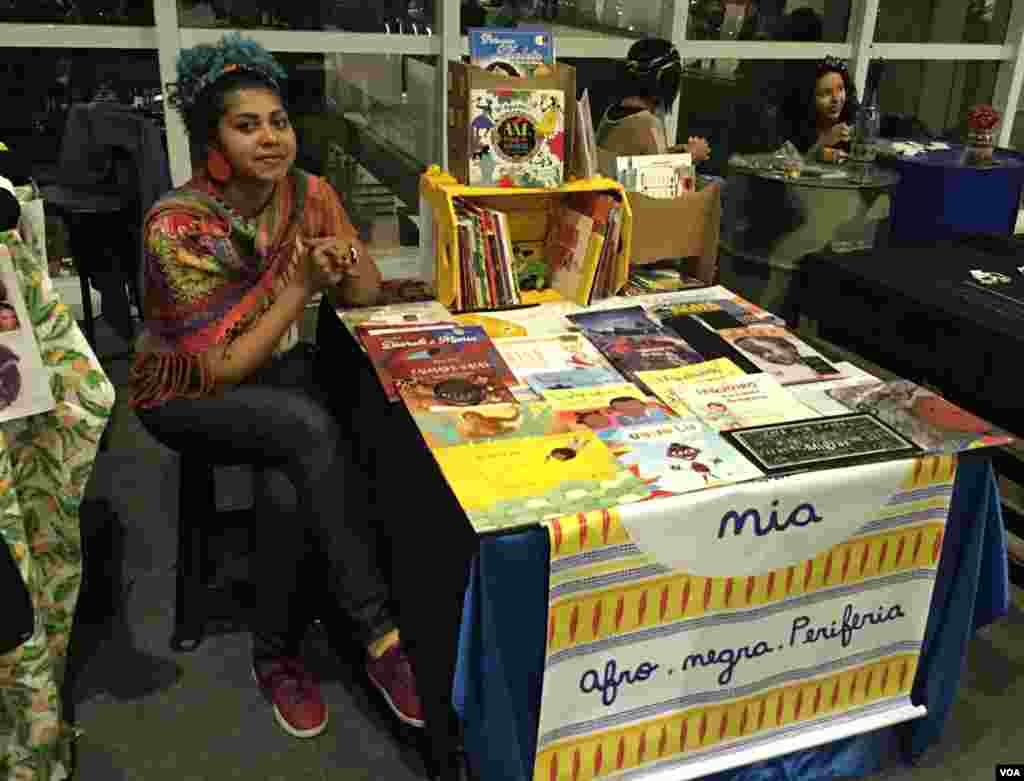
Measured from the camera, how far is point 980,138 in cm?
327

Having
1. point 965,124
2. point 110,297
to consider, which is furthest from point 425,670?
point 965,124

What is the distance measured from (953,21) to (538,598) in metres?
5.61

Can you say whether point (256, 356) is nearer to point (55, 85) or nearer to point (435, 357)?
point (435, 357)

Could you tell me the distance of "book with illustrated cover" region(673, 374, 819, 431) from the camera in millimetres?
1597

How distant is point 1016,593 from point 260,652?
5.87 ft

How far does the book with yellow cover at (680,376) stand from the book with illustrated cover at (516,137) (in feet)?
1.90

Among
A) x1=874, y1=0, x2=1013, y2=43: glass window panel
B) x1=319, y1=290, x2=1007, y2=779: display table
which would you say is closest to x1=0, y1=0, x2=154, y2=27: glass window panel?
x1=319, y1=290, x2=1007, y2=779: display table

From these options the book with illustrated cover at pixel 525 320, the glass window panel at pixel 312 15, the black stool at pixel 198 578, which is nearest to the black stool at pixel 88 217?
the glass window panel at pixel 312 15

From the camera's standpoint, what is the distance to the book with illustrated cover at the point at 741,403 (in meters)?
1.60

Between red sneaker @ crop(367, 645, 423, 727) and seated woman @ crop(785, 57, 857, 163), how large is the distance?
2524mm

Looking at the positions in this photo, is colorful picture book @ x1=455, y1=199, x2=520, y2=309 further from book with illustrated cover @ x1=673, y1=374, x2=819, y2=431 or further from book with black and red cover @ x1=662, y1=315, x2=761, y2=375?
book with illustrated cover @ x1=673, y1=374, x2=819, y2=431

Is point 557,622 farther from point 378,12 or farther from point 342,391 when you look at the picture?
point 378,12

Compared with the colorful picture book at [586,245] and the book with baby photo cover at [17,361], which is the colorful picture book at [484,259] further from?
the book with baby photo cover at [17,361]

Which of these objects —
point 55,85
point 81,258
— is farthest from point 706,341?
point 55,85
